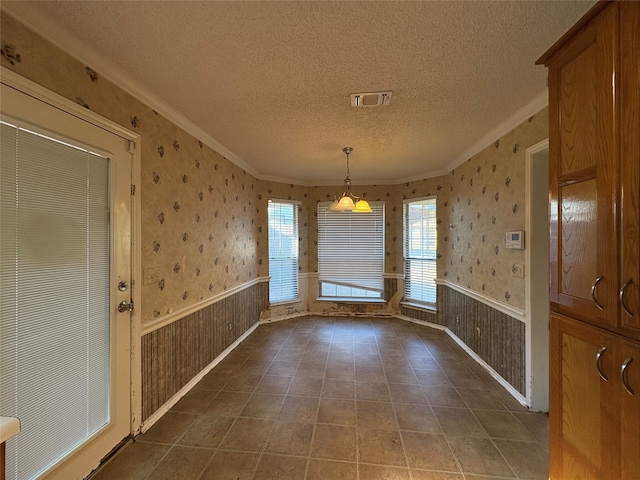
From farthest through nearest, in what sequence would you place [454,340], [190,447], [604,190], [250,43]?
[454,340], [190,447], [250,43], [604,190]

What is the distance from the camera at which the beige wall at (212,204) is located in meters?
1.58

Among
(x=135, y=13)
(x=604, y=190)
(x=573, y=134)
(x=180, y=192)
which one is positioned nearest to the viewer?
(x=604, y=190)

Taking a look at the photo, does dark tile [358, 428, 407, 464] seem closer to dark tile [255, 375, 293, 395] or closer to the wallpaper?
dark tile [255, 375, 293, 395]

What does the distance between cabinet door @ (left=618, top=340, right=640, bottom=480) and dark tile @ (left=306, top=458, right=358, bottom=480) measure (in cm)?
125

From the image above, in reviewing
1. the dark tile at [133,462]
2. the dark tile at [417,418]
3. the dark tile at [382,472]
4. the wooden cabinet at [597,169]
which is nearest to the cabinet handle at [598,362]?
the wooden cabinet at [597,169]

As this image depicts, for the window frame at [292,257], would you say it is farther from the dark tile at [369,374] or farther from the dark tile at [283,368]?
the dark tile at [369,374]

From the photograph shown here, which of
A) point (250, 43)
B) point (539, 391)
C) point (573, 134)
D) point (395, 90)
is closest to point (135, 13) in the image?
point (250, 43)

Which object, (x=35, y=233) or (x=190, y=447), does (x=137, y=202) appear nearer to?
(x=35, y=233)

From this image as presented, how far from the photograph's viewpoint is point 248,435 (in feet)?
6.35

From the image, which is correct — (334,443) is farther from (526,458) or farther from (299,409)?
(526,458)

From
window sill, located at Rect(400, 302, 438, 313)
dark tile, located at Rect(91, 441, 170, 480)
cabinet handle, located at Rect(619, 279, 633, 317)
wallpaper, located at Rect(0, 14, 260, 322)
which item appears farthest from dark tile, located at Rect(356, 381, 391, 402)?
window sill, located at Rect(400, 302, 438, 313)

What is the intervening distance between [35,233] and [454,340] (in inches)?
169

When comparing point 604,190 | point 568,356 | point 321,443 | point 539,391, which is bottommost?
point 321,443

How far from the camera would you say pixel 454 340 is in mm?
3721
